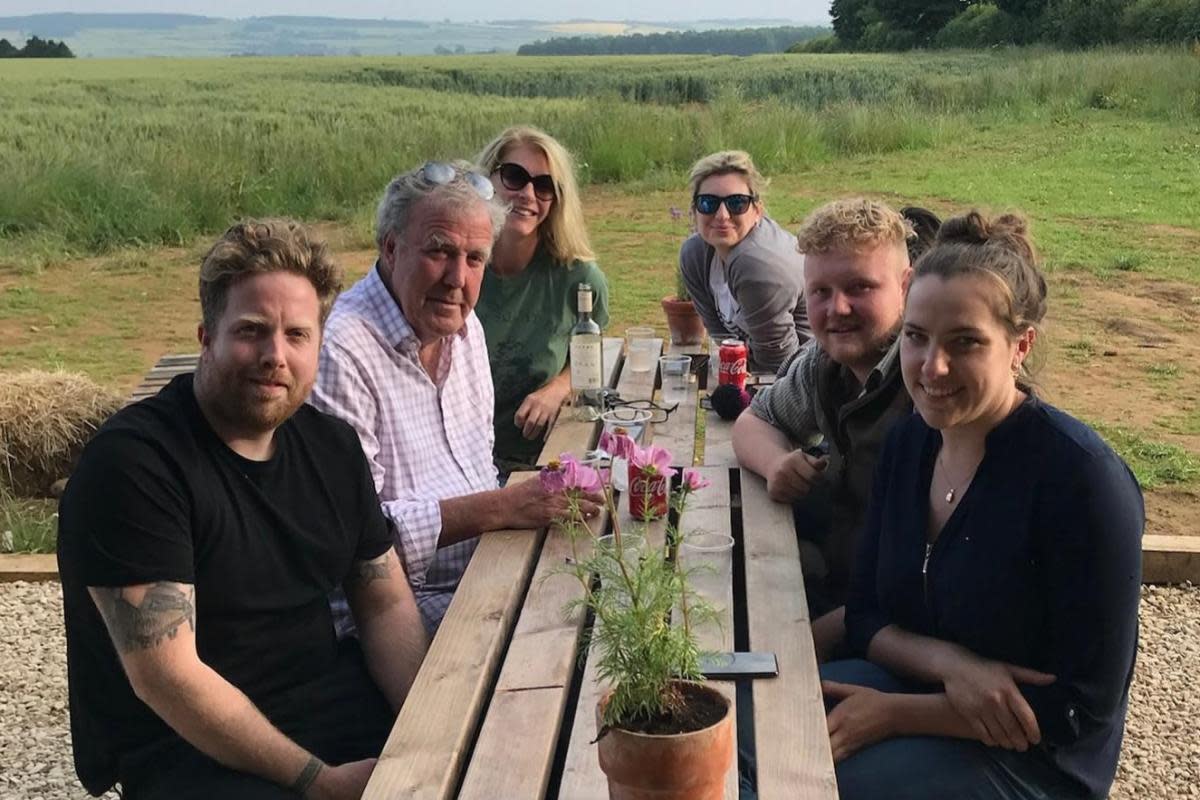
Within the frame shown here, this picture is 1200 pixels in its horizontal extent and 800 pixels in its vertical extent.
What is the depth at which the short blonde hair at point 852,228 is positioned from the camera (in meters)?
2.87

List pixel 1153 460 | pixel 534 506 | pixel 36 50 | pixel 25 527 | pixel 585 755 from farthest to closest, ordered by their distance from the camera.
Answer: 1. pixel 36 50
2. pixel 1153 460
3. pixel 25 527
4. pixel 534 506
5. pixel 585 755

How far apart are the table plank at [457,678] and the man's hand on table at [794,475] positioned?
2.04 ft

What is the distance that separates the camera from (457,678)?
2104 millimetres

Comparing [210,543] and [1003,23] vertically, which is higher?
[1003,23]

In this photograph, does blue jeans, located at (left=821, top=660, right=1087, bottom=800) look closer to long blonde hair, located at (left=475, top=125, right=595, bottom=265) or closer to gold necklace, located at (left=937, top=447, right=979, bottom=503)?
gold necklace, located at (left=937, top=447, right=979, bottom=503)

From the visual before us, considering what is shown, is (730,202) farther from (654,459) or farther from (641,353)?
(654,459)

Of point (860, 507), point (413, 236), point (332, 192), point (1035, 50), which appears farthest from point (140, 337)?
point (1035, 50)

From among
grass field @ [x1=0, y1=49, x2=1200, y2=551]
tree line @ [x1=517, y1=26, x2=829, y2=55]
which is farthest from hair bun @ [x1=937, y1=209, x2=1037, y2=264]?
tree line @ [x1=517, y1=26, x2=829, y2=55]

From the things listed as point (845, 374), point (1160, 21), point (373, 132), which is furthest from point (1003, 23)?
point (845, 374)

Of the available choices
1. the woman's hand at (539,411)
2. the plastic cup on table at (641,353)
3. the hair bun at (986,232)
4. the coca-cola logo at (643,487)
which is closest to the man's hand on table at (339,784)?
the coca-cola logo at (643,487)

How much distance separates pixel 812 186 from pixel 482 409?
1148 cm

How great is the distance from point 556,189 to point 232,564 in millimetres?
2329

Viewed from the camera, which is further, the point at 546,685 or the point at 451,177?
the point at 451,177

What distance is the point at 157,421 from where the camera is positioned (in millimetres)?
2119
